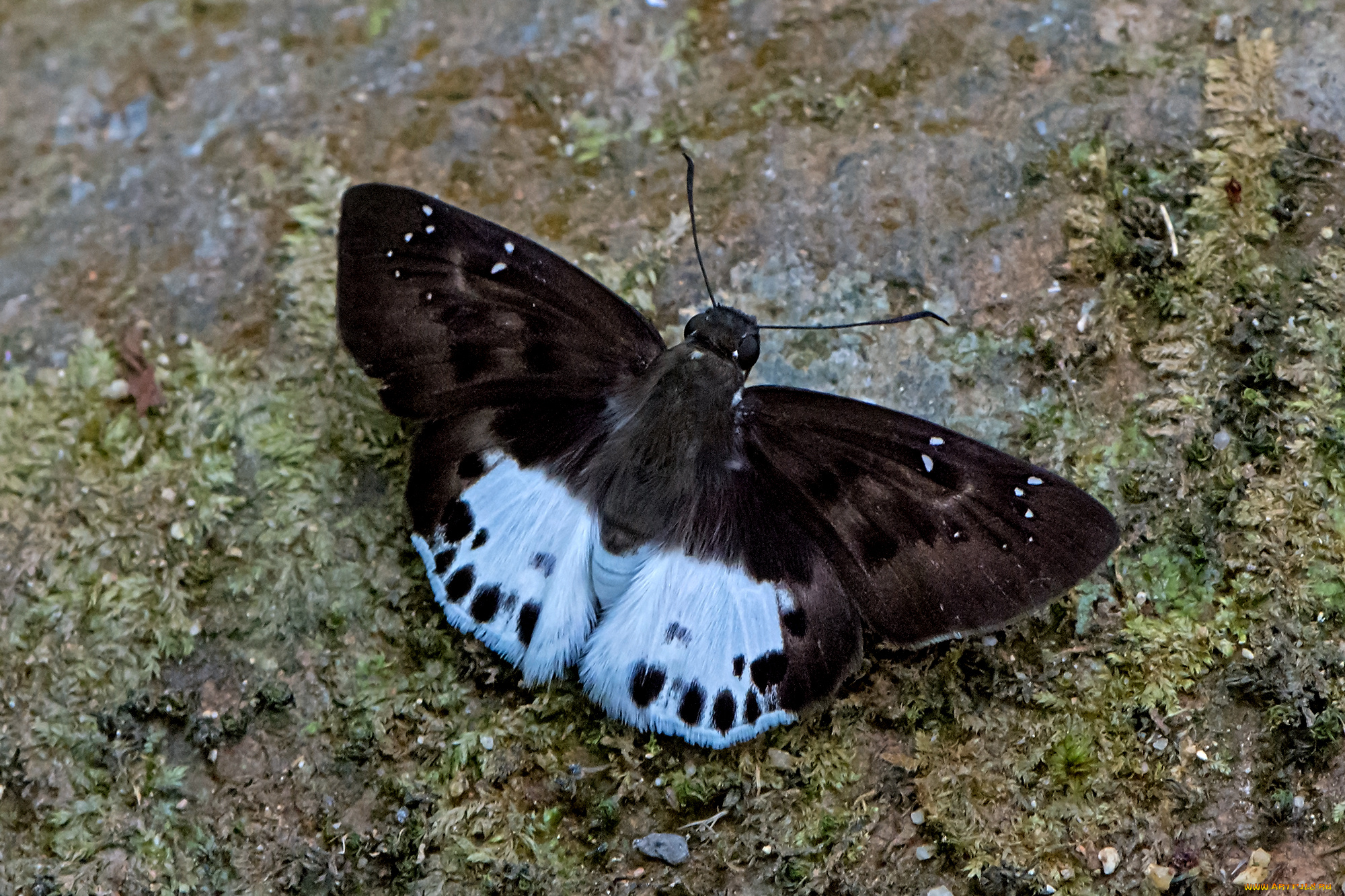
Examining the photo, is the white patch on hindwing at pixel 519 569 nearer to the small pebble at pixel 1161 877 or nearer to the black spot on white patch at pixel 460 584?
the black spot on white patch at pixel 460 584

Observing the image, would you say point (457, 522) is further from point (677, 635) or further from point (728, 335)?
point (728, 335)


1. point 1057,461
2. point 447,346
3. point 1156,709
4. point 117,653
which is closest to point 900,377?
point 1057,461

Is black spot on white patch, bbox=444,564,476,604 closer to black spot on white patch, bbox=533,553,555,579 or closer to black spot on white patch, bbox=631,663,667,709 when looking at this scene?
black spot on white patch, bbox=533,553,555,579

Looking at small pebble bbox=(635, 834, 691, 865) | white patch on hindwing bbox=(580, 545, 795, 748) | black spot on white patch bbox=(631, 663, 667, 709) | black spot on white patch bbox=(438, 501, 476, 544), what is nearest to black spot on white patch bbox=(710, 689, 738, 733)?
white patch on hindwing bbox=(580, 545, 795, 748)

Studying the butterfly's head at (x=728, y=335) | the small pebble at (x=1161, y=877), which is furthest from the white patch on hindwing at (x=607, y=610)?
the small pebble at (x=1161, y=877)

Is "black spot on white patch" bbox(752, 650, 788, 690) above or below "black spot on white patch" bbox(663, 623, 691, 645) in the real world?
below
